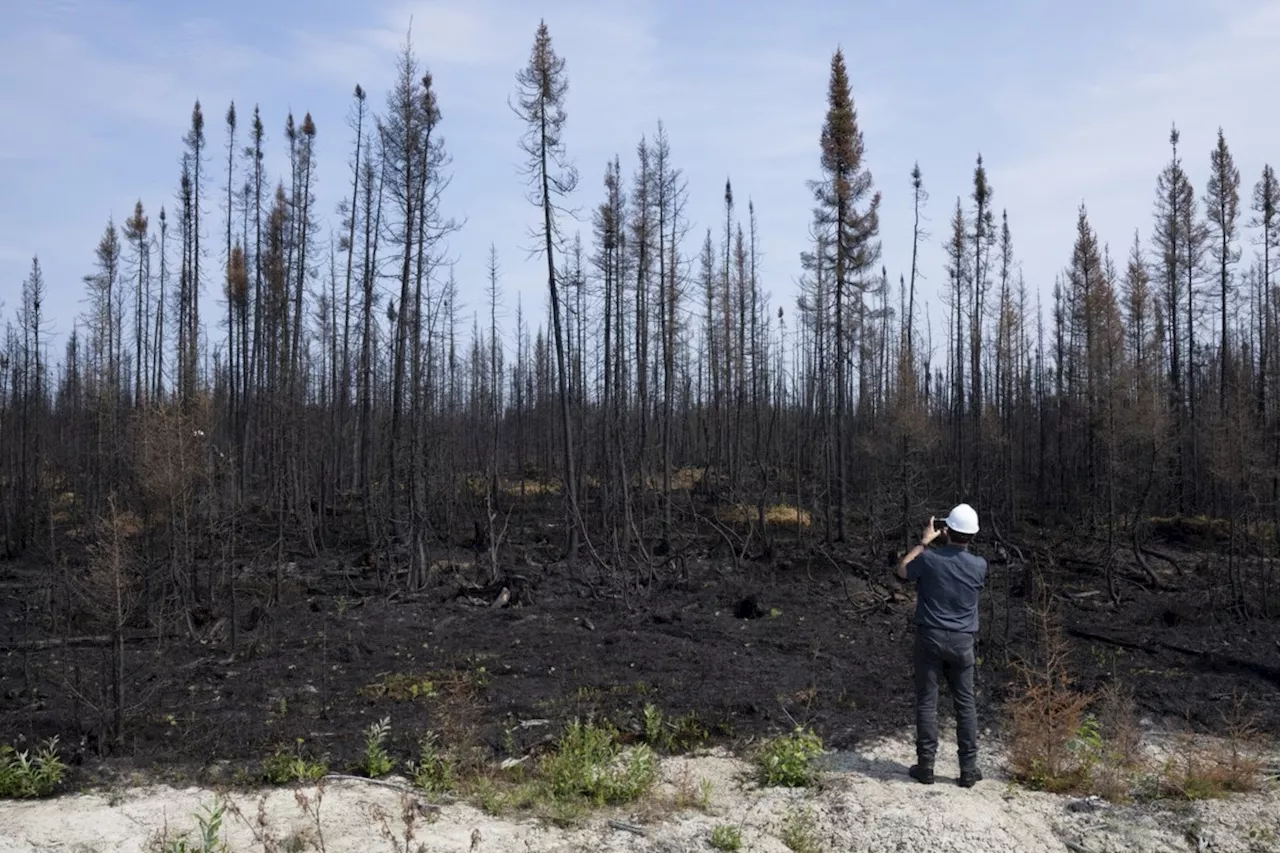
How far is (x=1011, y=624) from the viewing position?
12.8 m

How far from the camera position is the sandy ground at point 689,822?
561cm

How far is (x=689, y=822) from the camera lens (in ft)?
19.9

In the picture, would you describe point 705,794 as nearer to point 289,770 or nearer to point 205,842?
point 289,770

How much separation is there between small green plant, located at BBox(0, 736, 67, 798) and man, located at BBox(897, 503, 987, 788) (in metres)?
5.71

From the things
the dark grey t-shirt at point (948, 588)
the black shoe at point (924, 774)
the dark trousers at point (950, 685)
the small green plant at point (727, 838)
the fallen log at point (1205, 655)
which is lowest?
the fallen log at point (1205, 655)

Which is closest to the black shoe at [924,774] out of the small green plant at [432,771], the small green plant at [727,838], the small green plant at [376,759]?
the small green plant at [727,838]

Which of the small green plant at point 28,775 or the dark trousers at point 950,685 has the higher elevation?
the dark trousers at point 950,685

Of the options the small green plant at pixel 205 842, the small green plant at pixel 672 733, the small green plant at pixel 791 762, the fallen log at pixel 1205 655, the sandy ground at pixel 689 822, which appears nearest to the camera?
the small green plant at pixel 205 842

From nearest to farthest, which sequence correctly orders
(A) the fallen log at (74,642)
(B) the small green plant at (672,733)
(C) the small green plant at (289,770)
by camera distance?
1. (C) the small green plant at (289,770)
2. (B) the small green plant at (672,733)
3. (A) the fallen log at (74,642)

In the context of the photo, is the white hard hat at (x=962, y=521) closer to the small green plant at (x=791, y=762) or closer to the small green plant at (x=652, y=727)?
the small green plant at (x=791, y=762)

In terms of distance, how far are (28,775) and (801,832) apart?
4981 mm

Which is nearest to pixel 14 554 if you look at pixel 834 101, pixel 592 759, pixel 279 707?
pixel 279 707

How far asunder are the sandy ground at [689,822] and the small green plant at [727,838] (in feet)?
0.23

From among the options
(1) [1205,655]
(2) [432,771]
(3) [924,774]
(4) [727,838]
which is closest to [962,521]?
(3) [924,774]
